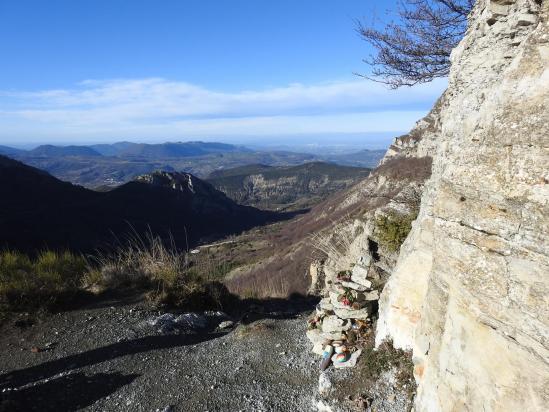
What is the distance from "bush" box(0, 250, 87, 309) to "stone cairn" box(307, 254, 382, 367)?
21.1 ft

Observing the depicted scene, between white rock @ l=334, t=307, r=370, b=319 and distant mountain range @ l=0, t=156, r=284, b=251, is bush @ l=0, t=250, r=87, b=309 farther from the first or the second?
distant mountain range @ l=0, t=156, r=284, b=251

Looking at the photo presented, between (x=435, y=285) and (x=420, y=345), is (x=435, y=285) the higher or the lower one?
the higher one

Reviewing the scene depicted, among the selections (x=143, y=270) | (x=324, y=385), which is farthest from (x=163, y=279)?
(x=324, y=385)

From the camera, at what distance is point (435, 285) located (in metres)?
4.27

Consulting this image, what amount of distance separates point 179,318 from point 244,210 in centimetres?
12616

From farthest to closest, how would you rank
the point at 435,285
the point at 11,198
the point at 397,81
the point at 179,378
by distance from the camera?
the point at 11,198 < the point at 397,81 < the point at 179,378 < the point at 435,285

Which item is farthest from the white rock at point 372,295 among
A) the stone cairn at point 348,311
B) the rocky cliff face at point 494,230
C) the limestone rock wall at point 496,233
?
the limestone rock wall at point 496,233

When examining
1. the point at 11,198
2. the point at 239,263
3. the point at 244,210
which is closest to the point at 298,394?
the point at 239,263

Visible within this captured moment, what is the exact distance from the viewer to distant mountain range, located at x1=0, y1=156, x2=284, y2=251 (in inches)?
2472

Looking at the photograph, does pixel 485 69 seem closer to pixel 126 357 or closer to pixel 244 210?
pixel 126 357

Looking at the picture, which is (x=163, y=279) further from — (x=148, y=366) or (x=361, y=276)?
(x=361, y=276)

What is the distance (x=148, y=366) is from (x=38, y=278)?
4.66 meters

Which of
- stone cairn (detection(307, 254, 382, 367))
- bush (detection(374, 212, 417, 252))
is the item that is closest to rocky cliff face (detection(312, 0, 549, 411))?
stone cairn (detection(307, 254, 382, 367))

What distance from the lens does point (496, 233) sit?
316 centimetres
